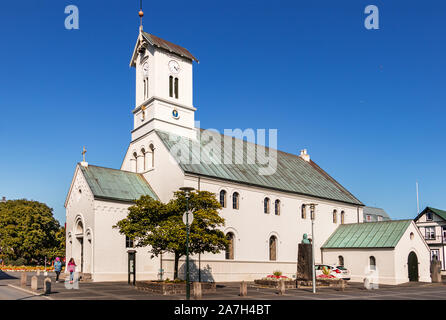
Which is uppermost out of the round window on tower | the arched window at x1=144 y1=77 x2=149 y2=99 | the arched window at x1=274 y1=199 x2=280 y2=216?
the arched window at x1=144 y1=77 x2=149 y2=99

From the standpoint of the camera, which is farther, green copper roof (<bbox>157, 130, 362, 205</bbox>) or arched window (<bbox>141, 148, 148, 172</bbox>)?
arched window (<bbox>141, 148, 148, 172</bbox>)

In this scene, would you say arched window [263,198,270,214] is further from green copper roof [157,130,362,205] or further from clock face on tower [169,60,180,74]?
clock face on tower [169,60,180,74]

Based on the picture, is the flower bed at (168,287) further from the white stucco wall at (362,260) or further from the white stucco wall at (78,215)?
the white stucco wall at (362,260)

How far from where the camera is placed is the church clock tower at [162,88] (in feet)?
146

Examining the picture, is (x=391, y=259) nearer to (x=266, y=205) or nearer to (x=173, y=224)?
(x=266, y=205)

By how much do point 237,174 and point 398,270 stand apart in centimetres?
1847

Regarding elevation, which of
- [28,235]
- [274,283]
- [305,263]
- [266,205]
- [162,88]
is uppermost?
[162,88]

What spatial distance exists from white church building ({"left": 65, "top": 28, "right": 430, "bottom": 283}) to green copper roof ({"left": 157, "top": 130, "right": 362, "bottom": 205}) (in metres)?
0.16

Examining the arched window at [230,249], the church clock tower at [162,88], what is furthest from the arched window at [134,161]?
the arched window at [230,249]

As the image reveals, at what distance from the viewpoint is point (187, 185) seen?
127ft

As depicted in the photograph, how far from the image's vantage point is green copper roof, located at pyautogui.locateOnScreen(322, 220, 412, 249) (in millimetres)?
45094

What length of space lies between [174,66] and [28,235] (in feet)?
108

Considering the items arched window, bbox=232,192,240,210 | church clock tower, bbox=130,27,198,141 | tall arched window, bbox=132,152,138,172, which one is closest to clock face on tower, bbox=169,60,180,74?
church clock tower, bbox=130,27,198,141

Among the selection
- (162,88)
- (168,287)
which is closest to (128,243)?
(168,287)
